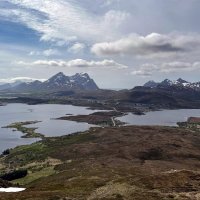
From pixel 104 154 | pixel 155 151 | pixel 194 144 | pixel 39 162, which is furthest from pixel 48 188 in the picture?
pixel 194 144

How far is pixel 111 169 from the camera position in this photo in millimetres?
111750

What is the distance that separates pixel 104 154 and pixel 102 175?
56255mm

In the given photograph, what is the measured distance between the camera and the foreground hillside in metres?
69.2

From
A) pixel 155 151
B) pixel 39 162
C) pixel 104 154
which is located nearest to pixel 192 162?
pixel 155 151

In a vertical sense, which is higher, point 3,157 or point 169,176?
point 169,176

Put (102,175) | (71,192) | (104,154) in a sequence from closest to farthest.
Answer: (71,192) < (102,175) < (104,154)

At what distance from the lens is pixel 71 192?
70750 millimetres

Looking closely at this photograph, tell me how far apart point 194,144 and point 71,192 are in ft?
427

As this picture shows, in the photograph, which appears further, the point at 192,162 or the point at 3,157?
the point at 3,157

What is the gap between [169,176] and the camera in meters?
79.6

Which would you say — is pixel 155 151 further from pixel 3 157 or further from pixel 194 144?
pixel 3 157

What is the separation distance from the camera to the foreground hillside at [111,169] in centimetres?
6919

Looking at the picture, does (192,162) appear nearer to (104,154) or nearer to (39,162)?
(104,154)

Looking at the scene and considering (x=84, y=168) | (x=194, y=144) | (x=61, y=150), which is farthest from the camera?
(x=194, y=144)
